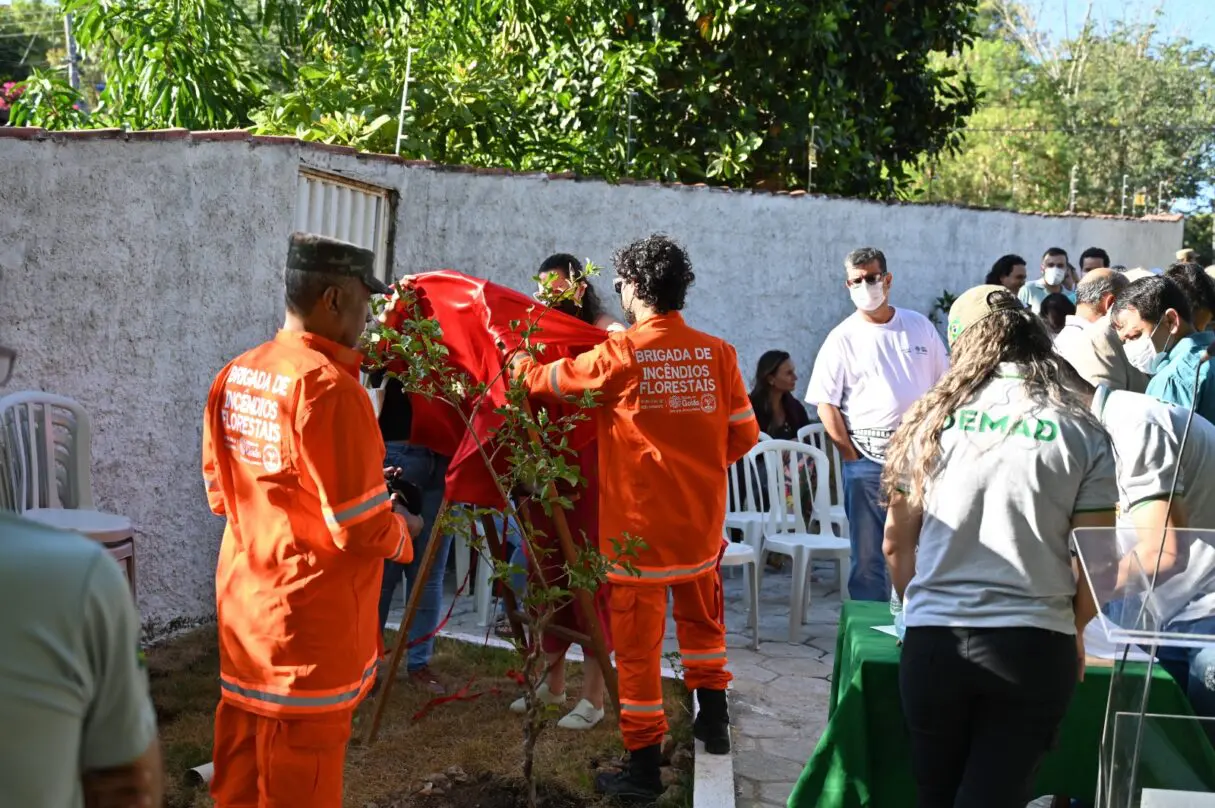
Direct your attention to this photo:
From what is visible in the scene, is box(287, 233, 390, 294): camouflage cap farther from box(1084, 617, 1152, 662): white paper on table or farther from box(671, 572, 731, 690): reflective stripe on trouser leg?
box(1084, 617, 1152, 662): white paper on table

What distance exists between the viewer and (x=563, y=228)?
8.96 meters

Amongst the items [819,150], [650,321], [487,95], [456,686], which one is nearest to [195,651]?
[456,686]

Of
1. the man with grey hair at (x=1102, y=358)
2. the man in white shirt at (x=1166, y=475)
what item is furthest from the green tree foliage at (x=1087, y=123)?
the man in white shirt at (x=1166, y=475)

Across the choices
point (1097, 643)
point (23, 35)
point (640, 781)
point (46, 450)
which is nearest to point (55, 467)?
point (46, 450)

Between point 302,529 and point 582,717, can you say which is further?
point 582,717

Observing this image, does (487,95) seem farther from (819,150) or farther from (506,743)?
(506,743)

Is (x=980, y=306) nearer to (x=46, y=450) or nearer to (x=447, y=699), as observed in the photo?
(x=447, y=699)

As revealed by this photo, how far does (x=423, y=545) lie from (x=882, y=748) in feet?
8.36

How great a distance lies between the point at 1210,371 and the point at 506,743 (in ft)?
9.90

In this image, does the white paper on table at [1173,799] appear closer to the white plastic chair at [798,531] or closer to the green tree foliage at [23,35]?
the white plastic chair at [798,531]

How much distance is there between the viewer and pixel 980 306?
3.60 m

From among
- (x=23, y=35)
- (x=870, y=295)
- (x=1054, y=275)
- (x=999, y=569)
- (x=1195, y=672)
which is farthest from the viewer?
(x=23, y=35)

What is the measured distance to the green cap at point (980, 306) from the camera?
132 inches

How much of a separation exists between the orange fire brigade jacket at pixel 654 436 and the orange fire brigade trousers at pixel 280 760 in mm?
1408
